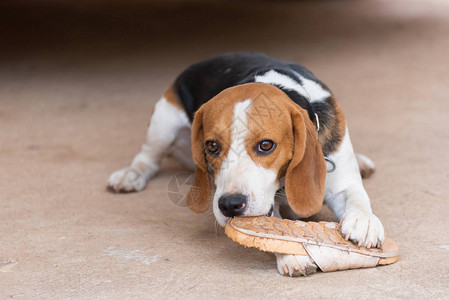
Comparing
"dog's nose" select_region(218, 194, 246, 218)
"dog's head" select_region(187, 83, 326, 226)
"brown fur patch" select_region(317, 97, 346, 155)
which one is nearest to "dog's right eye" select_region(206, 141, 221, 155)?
"dog's head" select_region(187, 83, 326, 226)

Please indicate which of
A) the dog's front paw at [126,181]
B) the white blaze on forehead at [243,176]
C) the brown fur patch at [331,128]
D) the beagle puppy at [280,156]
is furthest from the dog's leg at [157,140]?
the white blaze on forehead at [243,176]

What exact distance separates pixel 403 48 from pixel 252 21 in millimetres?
3200

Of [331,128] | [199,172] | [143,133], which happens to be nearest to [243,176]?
[199,172]

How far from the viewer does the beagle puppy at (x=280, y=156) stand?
2730 millimetres

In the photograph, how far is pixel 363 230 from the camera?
9.04 ft

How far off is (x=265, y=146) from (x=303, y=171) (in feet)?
0.72

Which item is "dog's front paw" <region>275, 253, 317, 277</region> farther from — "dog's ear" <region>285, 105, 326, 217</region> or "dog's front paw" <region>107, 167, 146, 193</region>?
"dog's front paw" <region>107, 167, 146, 193</region>

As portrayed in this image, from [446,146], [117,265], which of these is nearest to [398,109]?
[446,146]

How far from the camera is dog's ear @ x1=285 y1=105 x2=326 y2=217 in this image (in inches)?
113

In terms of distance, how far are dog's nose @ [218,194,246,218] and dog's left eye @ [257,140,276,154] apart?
0.83 feet

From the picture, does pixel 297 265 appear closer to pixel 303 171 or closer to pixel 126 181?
pixel 303 171

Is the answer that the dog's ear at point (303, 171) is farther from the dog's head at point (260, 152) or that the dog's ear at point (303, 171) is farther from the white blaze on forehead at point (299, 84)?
the white blaze on forehead at point (299, 84)

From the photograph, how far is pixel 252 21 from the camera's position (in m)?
11.2

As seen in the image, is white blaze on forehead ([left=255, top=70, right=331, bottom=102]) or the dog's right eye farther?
white blaze on forehead ([left=255, top=70, right=331, bottom=102])
